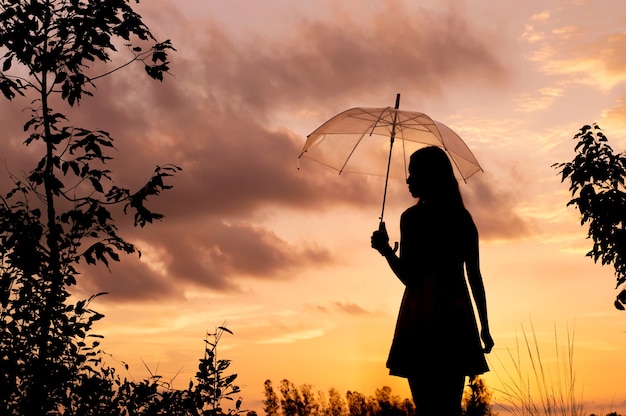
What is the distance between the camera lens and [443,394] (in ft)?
15.8

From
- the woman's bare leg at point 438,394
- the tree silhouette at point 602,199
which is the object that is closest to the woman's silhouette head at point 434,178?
the woman's bare leg at point 438,394

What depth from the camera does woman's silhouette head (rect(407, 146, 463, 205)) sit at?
5.04 metres

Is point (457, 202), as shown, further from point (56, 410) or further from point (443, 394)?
point (56, 410)

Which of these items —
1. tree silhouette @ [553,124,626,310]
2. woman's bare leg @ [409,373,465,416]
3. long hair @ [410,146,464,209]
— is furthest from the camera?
tree silhouette @ [553,124,626,310]

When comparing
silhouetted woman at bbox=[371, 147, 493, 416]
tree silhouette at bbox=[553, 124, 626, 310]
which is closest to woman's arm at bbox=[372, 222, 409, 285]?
silhouetted woman at bbox=[371, 147, 493, 416]

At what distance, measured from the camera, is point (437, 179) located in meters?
5.04

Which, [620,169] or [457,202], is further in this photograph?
[620,169]

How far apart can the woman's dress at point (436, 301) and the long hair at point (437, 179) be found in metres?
0.08

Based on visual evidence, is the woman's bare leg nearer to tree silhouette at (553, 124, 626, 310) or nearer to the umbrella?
the umbrella

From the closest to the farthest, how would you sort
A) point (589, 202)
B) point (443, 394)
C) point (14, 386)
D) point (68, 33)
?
point (443, 394), point (14, 386), point (68, 33), point (589, 202)

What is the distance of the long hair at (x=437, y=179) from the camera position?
5.04 meters

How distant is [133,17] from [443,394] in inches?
236

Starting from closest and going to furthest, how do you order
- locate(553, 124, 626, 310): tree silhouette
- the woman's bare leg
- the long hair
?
1. the woman's bare leg
2. the long hair
3. locate(553, 124, 626, 310): tree silhouette

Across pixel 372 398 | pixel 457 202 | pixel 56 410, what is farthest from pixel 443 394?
pixel 372 398
